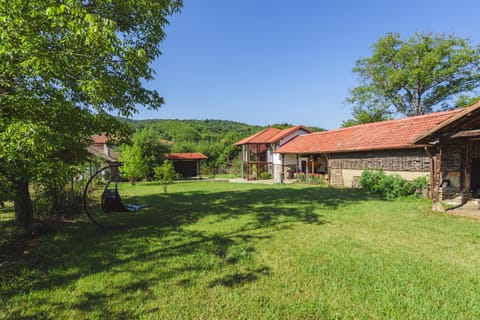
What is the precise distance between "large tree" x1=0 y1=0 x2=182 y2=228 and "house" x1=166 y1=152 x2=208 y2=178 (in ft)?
83.0

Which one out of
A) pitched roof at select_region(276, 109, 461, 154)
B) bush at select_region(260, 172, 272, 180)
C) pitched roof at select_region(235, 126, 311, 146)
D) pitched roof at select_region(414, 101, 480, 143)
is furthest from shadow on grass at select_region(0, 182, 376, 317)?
pitched roof at select_region(235, 126, 311, 146)

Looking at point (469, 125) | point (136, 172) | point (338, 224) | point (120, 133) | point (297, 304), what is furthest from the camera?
point (136, 172)

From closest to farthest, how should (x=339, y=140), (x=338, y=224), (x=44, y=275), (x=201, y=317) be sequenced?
1. (x=201, y=317)
2. (x=44, y=275)
3. (x=338, y=224)
4. (x=339, y=140)

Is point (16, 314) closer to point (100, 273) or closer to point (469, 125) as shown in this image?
point (100, 273)

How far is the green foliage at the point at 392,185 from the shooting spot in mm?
10953

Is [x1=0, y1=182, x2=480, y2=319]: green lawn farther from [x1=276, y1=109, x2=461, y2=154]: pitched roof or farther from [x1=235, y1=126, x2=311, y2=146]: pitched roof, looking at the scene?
[x1=235, y1=126, x2=311, y2=146]: pitched roof

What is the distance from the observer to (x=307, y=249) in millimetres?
4734

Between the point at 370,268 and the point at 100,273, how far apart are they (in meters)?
4.36

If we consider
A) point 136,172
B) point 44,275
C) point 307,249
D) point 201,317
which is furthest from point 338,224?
point 136,172

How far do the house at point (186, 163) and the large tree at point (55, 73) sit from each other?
25293 millimetres

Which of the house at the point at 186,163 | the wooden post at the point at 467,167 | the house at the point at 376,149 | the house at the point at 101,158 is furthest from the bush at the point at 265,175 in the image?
the wooden post at the point at 467,167

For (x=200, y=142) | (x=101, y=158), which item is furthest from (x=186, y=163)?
(x=200, y=142)

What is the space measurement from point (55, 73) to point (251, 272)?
5035 millimetres

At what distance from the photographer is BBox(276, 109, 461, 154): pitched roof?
39.6 feet
